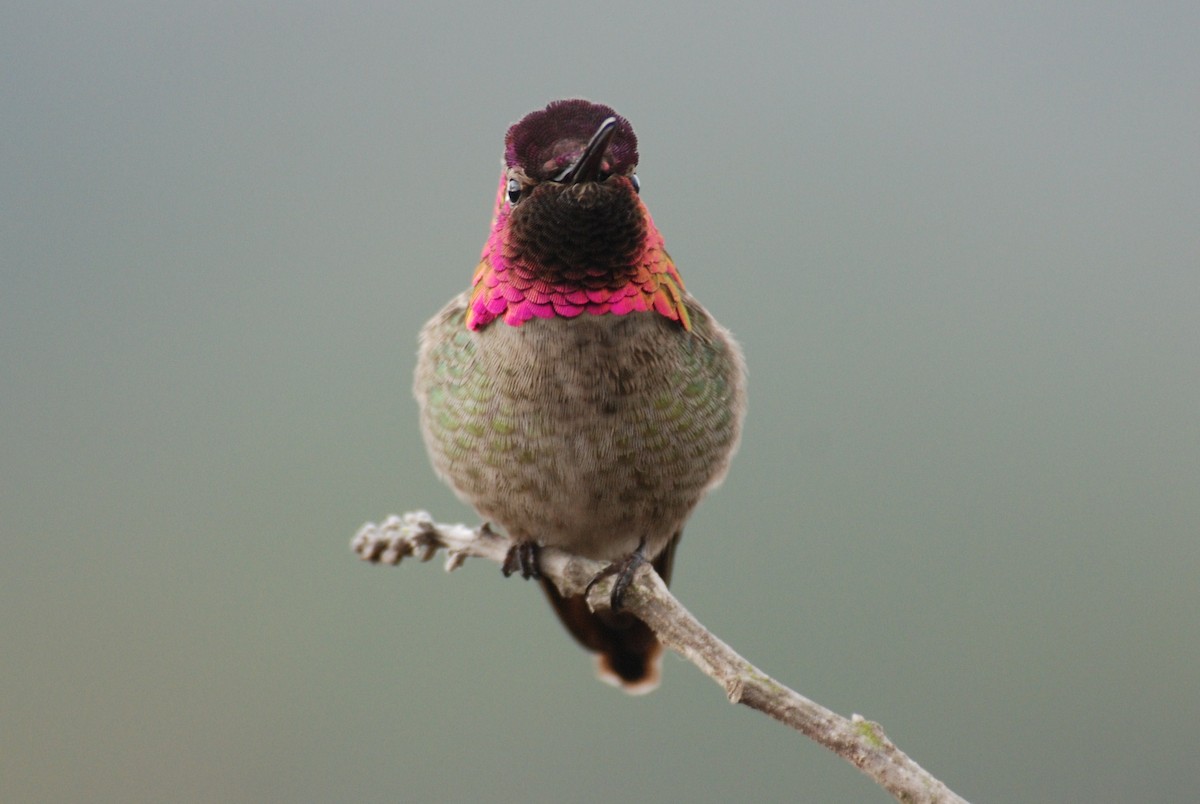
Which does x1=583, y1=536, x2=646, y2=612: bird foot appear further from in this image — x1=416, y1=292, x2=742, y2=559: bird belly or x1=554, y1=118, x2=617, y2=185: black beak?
x1=554, y1=118, x2=617, y2=185: black beak

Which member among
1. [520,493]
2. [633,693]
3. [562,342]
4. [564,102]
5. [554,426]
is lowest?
[633,693]

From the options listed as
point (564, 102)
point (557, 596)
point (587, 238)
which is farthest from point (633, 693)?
point (564, 102)

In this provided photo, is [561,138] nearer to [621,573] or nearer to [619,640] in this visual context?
[621,573]

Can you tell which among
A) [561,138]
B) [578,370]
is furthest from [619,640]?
[561,138]

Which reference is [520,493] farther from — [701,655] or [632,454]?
[701,655]

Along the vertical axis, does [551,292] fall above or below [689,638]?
above

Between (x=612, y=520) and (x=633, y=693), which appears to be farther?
(x=633, y=693)
